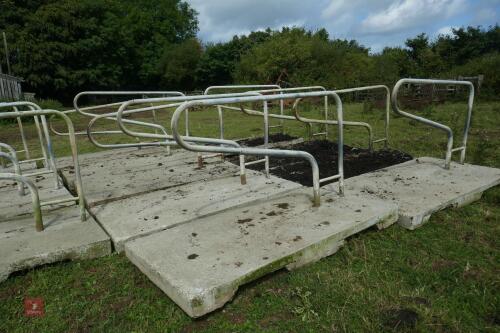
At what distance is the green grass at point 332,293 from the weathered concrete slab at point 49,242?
0.24ft

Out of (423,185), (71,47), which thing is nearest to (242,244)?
(423,185)

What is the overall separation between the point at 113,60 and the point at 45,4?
6.47 metres

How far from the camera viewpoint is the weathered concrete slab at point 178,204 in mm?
2605

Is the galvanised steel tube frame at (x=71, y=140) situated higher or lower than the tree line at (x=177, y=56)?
lower

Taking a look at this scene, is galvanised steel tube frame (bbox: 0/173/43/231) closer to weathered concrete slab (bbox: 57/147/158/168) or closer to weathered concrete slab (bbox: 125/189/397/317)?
weathered concrete slab (bbox: 125/189/397/317)

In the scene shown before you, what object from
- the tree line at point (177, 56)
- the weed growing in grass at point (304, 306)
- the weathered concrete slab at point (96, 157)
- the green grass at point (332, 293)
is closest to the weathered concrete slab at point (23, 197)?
the weathered concrete slab at point (96, 157)

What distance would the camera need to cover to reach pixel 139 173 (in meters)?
4.03

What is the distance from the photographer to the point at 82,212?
8.85 ft

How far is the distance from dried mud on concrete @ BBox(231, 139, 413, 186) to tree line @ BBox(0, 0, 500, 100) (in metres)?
11.7

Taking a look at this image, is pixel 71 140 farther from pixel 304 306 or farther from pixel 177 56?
pixel 177 56

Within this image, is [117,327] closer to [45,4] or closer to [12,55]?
[12,55]

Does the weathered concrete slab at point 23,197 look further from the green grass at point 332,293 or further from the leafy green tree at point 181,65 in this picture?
the leafy green tree at point 181,65

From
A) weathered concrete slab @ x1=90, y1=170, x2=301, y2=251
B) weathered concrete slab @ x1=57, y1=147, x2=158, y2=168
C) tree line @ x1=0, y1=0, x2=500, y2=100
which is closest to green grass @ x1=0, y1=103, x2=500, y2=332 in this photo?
weathered concrete slab @ x1=90, y1=170, x2=301, y2=251

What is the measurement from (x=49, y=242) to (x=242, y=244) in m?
1.33
